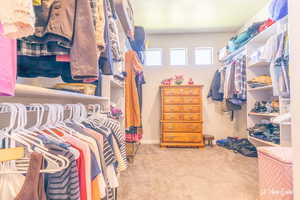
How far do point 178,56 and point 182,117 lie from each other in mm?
1526

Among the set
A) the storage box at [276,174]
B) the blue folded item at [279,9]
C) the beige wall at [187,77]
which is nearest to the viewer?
the storage box at [276,174]

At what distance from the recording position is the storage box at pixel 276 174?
117cm

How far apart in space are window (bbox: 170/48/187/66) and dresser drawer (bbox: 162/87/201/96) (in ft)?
3.01

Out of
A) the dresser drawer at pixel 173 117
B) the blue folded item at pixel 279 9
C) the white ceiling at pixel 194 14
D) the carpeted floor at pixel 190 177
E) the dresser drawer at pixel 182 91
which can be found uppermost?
the white ceiling at pixel 194 14

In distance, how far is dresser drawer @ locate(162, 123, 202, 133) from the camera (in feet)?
11.2

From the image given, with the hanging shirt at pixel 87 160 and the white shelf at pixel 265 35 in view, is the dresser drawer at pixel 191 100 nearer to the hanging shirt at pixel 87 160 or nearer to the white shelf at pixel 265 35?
the white shelf at pixel 265 35

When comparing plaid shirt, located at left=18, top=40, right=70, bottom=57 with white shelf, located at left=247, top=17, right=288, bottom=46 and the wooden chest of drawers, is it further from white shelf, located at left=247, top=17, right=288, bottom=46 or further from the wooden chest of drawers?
the wooden chest of drawers

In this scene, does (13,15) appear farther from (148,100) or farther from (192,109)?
(148,100)

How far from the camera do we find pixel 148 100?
4.08 meters

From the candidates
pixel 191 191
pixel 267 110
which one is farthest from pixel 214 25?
pixel 191 191

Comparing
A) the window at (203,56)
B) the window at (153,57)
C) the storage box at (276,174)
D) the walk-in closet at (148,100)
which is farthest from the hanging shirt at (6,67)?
the window at (203,56)

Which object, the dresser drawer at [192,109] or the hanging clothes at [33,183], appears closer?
the hanging clothes at [33,183]

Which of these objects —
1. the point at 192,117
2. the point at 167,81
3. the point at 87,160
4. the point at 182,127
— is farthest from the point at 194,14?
the point at 87,160

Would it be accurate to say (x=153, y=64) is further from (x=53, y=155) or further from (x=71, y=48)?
(x=53, y=155)
